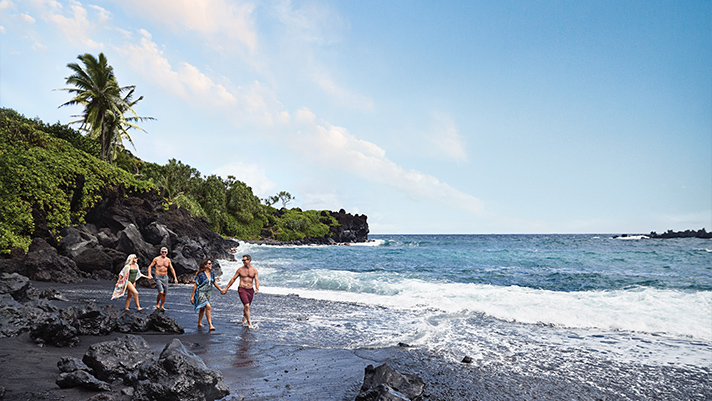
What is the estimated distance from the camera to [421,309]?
1335 cm

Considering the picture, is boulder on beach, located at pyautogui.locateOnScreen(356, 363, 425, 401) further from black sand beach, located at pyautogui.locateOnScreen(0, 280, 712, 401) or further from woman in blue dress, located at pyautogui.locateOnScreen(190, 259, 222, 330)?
woman in blue dress, located at pyautogui.locateOnScreen(190, 259, 222, 330)

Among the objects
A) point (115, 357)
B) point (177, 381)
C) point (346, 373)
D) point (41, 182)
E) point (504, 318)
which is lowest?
point (504, 318)

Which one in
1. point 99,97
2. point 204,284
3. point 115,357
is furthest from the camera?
point 99,97

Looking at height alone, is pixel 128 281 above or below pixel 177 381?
above

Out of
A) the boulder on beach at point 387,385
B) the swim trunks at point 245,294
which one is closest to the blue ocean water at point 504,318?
the swim trunks at point 245,294

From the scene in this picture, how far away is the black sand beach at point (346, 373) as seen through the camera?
208 inches

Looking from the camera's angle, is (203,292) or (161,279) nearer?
(203,292)

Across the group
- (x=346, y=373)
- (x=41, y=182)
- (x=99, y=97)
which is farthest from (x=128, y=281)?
(x=99, y=97)

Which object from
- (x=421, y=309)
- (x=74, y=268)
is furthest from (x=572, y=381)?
(x=74, y=268)

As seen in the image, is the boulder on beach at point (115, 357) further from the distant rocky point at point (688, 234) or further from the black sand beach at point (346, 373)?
the distant rocky point at point (688, 234)

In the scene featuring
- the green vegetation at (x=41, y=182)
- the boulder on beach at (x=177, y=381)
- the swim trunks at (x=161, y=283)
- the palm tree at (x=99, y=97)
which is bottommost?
the boulder on beach at (x=177, y=381)

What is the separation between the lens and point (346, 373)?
6348mm

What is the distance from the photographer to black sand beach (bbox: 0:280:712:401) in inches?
208

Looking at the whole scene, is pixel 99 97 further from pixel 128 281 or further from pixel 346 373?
pixel 346 373
